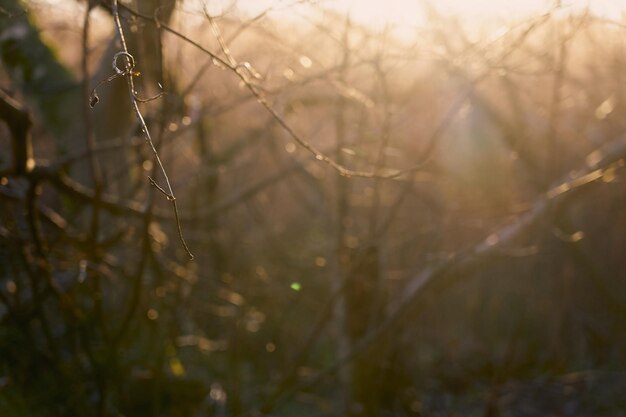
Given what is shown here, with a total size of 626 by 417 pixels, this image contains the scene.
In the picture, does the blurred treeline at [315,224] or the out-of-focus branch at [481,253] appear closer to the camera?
the blurred treeline at [315,224]

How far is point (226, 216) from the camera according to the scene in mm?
6590

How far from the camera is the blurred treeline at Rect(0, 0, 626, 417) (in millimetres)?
4098

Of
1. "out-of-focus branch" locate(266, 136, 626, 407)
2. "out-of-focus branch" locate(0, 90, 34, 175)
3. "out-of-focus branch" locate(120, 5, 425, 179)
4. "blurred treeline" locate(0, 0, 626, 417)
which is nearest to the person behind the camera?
"out-of-focus branch" locate(120, 5, 425, 179)

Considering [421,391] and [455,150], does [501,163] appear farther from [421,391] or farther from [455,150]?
[421,391]

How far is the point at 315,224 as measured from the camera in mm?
7160

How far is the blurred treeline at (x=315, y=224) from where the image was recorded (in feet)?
13.4

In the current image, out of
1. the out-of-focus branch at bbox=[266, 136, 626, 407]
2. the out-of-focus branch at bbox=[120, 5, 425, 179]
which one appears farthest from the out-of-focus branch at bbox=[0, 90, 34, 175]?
the out-of-focus branch at bbox=[266, 136, 626, 407]

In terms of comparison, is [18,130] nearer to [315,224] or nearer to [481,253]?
[481,253]

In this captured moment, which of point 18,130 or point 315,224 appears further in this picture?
point 315,224

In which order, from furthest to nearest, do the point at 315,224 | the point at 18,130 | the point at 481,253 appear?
the point at 315,224
the point at 481,253
the point at 18,130

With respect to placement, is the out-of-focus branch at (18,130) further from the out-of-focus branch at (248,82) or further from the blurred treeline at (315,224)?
the out-of-focus branch at (248,82)

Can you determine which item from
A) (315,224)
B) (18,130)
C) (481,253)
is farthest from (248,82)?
(315,224)

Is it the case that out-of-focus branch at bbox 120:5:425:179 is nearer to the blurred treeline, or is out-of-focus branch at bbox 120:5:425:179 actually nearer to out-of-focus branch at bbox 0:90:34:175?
the blurred treeline

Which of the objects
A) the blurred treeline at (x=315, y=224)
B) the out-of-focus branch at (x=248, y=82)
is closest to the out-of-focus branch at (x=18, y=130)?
the blurred treeline at (x=315, y=224)
